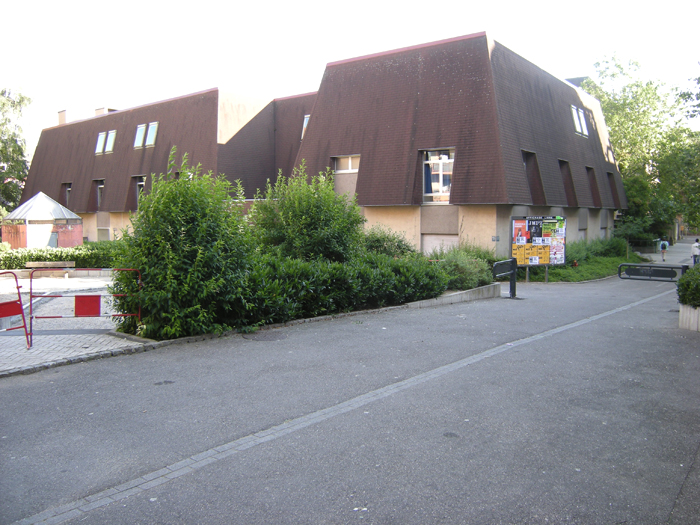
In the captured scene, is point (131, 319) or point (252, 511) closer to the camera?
point (252, 511)

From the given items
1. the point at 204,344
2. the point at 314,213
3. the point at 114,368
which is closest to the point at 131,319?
the point at 204,344

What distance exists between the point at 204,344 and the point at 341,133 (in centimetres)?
2105

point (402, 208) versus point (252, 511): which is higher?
point (402, 208)

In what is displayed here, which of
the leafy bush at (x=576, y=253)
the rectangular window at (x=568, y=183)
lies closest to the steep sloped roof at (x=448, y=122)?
the rectangular window at (x=568, y=183)

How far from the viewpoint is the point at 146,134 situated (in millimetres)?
38219

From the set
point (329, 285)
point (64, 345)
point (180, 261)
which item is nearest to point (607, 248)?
point (329, 285)

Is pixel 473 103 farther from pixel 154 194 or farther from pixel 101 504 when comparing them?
pixel 101 504

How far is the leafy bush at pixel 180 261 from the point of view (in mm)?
9242

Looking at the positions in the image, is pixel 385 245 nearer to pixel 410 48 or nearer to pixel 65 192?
pixel 410 48

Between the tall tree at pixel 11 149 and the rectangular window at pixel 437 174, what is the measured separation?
39949mm

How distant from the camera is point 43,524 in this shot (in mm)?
3801

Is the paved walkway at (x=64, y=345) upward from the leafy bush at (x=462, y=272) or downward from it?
downward

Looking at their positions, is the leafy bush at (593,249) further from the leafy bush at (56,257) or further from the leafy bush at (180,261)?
the leafy bush at (180,261)

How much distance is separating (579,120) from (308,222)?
27021 mm
